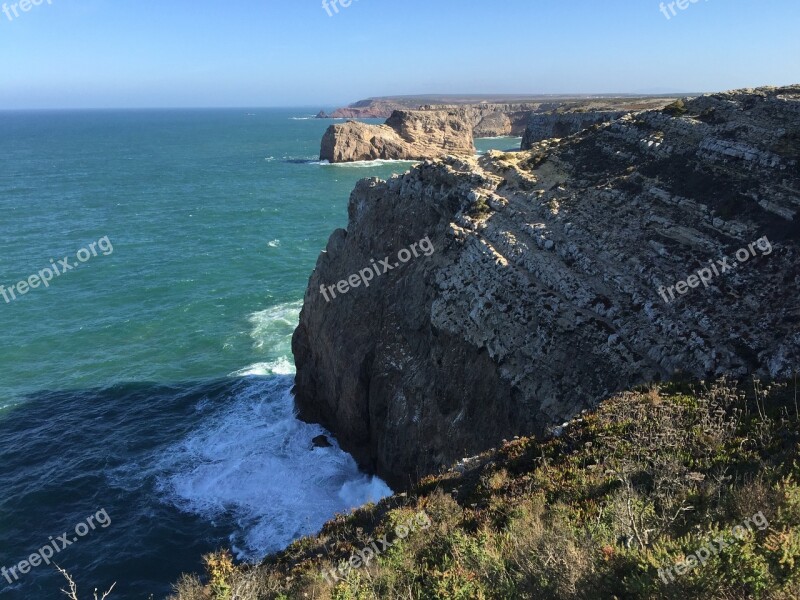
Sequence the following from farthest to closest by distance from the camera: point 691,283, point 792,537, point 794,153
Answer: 1. point 794,153
2. point 691,283
3. point 792,537

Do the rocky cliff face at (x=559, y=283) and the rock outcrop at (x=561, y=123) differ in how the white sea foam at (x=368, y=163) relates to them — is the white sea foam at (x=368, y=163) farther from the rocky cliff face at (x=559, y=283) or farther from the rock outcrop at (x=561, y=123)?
the rocky cliff face at (x=559, y=283)

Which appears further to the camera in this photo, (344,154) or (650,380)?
(344,154)

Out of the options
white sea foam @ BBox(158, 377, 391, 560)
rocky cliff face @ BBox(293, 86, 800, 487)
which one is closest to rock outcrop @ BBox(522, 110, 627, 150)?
rocky cliff face @ BBox(293, 86, 800, 487)

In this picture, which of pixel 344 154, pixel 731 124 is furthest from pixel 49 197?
pixel 731 124

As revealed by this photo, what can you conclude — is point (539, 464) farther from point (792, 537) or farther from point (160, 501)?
point (160, 501)

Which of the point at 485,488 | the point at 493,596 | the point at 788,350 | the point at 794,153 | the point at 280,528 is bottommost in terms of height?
the point at 280,528

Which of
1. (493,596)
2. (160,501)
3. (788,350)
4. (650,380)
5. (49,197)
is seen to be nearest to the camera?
(493,596)
